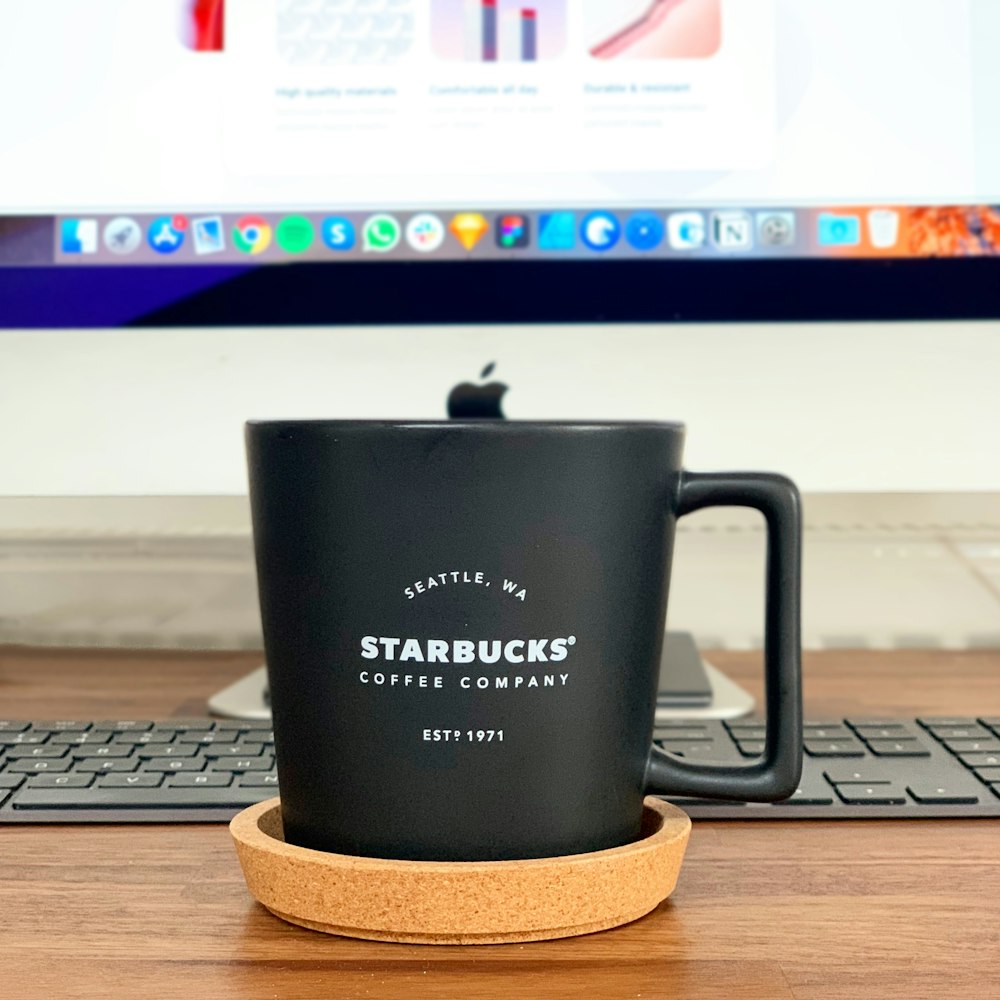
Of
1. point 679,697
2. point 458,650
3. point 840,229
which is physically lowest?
point 679,697

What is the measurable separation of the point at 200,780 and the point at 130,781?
0.02 metres

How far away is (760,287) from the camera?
0.56m

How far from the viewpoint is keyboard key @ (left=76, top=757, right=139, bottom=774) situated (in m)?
0.36

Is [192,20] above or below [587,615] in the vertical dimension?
above

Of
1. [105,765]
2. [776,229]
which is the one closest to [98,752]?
[105,765]

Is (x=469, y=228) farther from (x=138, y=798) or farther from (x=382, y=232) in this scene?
(x=138, y=798)

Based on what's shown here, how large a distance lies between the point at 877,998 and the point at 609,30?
18.3 inches

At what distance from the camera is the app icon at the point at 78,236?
56 cm

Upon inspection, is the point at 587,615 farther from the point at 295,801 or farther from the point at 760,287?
the point at 760,287

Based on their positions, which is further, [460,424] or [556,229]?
[556,229]

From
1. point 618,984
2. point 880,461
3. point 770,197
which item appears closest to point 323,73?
point 770,197

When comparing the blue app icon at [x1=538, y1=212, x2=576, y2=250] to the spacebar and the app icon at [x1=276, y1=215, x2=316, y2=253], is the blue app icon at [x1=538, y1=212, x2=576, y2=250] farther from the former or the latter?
the spacebar

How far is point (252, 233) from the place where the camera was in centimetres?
56

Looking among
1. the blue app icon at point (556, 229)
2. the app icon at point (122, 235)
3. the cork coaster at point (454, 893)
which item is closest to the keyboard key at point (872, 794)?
the cork coaster at point (454, 893)
